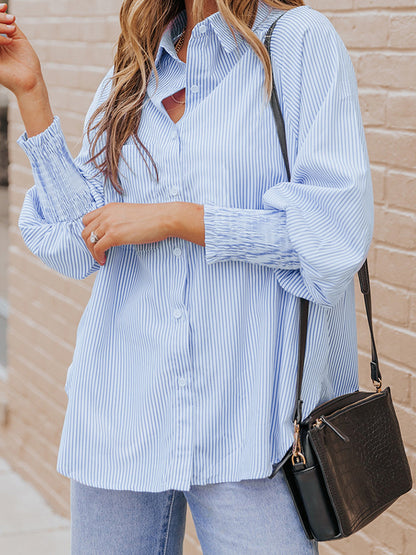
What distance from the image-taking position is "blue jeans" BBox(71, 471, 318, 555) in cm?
164

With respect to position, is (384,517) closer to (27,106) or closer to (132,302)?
(132,302)

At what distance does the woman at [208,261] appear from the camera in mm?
1568

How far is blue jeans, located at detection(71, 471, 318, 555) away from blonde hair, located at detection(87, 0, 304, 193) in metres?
0.61

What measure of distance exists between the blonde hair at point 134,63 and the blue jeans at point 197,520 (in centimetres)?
61

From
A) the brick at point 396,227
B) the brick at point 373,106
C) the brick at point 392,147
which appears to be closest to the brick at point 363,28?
the brick at point 373,106

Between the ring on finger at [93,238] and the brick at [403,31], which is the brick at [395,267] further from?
the ring on finger at [93,238]

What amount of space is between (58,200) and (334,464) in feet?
2.45

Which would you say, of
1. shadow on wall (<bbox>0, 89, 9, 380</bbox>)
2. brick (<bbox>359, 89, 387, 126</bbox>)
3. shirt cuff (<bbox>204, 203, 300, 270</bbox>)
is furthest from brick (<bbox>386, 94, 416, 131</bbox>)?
shadow on wall (<bbox>0, 89, 9, 380</bbox>)

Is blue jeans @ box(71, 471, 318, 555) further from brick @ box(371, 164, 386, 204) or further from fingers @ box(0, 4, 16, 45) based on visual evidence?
brick @ box(371, 164, 386, 204)

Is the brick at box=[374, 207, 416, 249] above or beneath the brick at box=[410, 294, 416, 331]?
above

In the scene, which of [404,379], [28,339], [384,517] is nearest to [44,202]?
[404,379]

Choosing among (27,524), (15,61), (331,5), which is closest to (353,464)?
(15,61)

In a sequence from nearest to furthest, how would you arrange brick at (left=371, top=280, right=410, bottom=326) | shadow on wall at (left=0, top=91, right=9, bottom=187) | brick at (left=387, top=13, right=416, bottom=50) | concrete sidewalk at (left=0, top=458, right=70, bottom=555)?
brick at (left=387, top=13, right=416, bottom=50) → brick at (left=371, top=280, right=410, bottom=326) → concrete sidewalk at (left=0, top=458, right=70, bottom=555) → shadow on wall at (left=0, top=91, right=9, bottom=187)

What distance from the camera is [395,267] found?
2.43m
